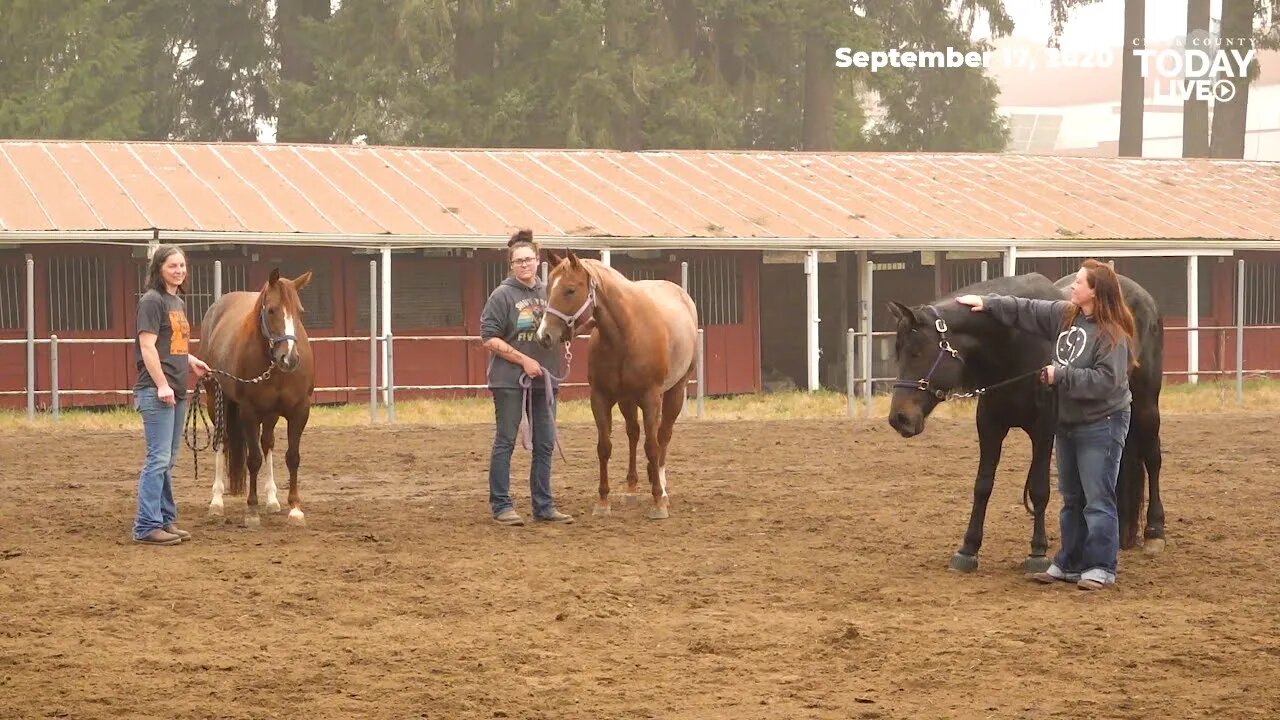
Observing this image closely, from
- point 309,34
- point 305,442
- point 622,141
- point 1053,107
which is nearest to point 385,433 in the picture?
point 305,442

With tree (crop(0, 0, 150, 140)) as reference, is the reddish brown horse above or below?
below

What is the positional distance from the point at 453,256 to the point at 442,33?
41.4 feet

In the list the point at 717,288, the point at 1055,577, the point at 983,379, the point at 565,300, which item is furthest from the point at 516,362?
the point at 717,288

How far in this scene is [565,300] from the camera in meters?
10.2

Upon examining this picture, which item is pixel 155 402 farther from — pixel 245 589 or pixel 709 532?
pixel 709 532

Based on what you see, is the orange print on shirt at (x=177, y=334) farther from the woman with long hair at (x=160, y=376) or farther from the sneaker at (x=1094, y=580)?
the sneaker at (x=1094, y=580)

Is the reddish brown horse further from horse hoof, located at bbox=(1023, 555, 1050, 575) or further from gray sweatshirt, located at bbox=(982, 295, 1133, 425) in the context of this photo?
gray sweatshirt, located at bbox=(982, 295, 1133, 425)

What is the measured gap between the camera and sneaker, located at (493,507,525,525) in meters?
10.5

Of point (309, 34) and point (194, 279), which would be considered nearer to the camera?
point (194, 279)

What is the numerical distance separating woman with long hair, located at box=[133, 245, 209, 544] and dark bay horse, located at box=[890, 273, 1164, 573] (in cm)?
400

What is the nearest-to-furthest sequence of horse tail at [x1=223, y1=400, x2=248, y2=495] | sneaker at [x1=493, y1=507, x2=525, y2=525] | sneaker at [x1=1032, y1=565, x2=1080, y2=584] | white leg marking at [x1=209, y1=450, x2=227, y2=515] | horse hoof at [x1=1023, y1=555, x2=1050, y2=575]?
1. sneaker at [x1=1032, y1=565, x2=1080, y2=584]
2. horse hoof at [x1=1023, y1=555, x2=1050, y2=575]
3. sneaker at [x1=493, y1=507, x2=525, y2=525]
4. white leg marking at [x1=209, y1=450, x2=227, y2=515]
5. horse tail at [x1=223, y1=400, x2=248, y2=495]

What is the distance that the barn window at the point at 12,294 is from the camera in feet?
71.6

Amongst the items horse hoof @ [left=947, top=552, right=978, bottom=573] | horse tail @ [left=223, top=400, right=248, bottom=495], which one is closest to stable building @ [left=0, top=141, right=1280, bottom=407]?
horse tail @ [left=223, top=400, right=248, bottom=495]

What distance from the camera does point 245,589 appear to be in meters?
8.23
